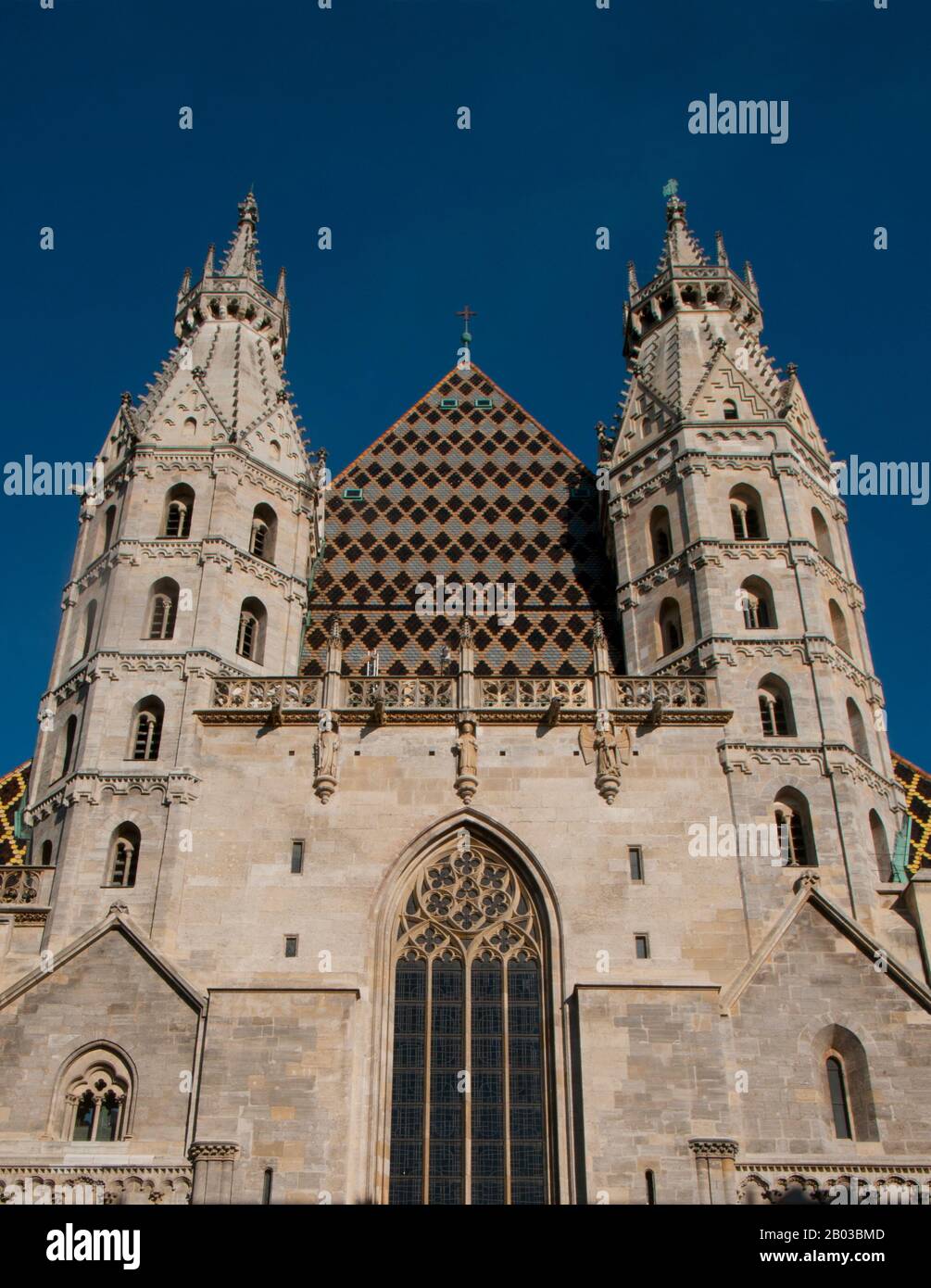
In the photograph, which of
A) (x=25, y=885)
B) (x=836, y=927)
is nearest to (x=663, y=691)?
(x=836, y=927)

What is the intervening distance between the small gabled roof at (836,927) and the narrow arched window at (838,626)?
4.72 metres

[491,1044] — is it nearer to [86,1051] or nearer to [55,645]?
[86,1051]

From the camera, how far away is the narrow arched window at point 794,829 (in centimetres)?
1873

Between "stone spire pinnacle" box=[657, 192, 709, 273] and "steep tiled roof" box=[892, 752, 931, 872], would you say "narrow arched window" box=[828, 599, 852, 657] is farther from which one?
"stone spire pinnacle" box=[657, 192, 709, 273]

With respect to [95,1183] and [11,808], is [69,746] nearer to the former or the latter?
[11,808]

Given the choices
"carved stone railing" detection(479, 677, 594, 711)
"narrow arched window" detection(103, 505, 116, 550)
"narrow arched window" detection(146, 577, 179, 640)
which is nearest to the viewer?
"carved stone railing" detection(479, 677, 594, 711)

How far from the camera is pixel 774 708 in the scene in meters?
20.4

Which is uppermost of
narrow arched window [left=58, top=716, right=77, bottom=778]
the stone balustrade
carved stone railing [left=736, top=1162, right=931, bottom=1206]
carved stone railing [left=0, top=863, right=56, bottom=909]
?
the stone balustrade

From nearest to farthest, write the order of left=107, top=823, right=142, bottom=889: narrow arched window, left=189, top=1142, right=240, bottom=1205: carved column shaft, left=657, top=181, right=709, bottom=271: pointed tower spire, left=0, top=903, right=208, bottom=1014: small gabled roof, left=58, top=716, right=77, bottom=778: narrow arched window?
1. left=189, top=1142, right=240, bottom=1205: carved column shaft
2. left=0, top=903, right=208, bottom=1014: small gabled roof
3. left=107, top=823, right=142, bottom=889: narrow arched window
4. left=58, top=716, right=77, bottom=778: narrow arched window
5. left=657, top=181, right=709, bottom=271: pointed tower spire

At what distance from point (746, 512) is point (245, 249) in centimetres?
1235

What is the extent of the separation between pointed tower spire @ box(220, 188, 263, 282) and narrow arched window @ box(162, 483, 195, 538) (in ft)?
21.9

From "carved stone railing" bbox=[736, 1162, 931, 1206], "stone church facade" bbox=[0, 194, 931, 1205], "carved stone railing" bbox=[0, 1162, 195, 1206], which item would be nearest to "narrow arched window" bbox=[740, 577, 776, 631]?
"stone church facade" bbox=[0, 194, 931, 1205]

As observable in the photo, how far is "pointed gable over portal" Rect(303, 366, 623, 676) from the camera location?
23.0m
